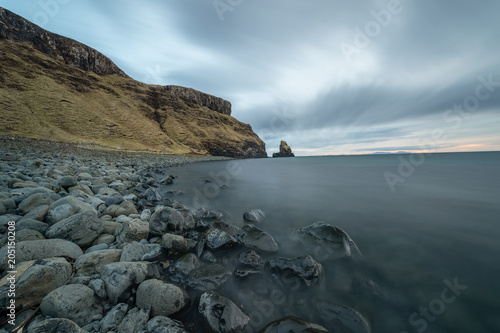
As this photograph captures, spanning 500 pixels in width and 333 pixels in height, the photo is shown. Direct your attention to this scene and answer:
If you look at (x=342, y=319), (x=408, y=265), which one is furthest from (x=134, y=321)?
(x=408, y=265)

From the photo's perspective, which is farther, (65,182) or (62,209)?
(65,182)

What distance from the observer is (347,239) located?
17.3 ft

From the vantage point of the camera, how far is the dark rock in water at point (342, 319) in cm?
292

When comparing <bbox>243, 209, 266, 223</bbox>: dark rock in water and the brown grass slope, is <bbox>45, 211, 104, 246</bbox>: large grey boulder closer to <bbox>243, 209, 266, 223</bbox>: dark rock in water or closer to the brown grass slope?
<bbox>243, 209, 266, 223</bbox>: dark rock in water

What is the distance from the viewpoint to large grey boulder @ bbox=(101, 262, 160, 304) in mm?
2975

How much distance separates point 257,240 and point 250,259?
3.09ft

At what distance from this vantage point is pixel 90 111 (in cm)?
5559

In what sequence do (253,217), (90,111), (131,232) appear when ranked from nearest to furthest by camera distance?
(131,232) < (253,217) < (90,111)

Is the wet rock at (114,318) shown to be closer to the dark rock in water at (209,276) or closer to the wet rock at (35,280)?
the wet rock at (35,280)

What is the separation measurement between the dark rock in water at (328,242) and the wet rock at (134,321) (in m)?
4.09

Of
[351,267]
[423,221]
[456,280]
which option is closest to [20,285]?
[351,267]

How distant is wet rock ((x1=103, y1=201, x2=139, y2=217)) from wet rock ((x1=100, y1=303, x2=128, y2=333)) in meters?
4.10

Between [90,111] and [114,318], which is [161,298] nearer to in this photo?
[114,318]

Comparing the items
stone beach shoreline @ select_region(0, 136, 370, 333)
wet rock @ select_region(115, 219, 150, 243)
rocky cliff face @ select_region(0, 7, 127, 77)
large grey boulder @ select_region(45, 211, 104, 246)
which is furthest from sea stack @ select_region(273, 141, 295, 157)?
large grey boulder @ select_region(45, 211, 104, 246)
